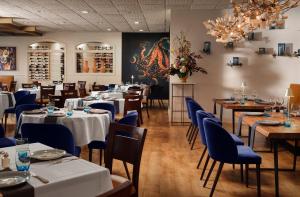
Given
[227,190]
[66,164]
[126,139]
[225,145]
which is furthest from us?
[227,190]

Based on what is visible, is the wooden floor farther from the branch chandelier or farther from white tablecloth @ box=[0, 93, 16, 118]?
white tablecloth @ box=[0, 93, 16, 118]

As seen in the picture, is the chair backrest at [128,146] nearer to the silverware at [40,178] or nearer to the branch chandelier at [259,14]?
the silverware at [40,178]

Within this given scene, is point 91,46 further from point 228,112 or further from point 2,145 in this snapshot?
point 2,145

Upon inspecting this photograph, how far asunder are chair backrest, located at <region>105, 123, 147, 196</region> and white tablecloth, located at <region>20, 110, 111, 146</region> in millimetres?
1392

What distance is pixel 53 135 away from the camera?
3371 millimetres

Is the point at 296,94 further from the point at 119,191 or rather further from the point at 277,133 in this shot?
the point at 119,191

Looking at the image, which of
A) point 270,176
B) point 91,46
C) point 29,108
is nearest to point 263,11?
point 270,176

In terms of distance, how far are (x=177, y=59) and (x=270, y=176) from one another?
491 centimetres

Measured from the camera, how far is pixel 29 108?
5422 millimetres

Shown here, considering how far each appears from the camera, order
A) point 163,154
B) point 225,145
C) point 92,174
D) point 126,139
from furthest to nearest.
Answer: point 163,154 < point 225,145 < point 126,139 < point 92,174

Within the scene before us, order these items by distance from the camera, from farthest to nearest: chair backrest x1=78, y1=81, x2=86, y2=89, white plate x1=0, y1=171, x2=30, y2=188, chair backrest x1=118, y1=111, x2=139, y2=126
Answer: chair backrest x1=78, y1=81, x2=86, y2=89 → chair backrest x1=118, y1=111, x2=139, y2=126 → white plate x1=0, y1=171, x2=30, y2=188

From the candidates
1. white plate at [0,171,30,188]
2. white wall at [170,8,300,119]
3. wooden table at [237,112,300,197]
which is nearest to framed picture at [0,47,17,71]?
white wall at [170,8,300,119]

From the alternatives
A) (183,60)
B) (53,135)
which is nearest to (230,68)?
(183,60)

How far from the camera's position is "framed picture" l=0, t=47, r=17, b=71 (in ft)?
49.0
